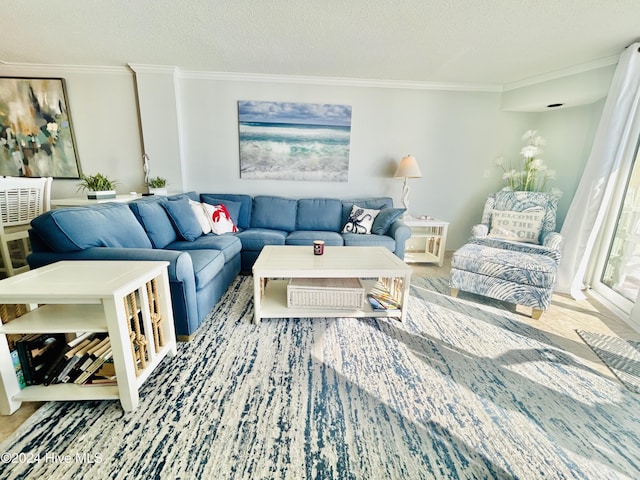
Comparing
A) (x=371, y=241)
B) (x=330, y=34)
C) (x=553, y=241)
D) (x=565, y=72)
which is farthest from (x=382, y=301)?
(x=565, y=72)

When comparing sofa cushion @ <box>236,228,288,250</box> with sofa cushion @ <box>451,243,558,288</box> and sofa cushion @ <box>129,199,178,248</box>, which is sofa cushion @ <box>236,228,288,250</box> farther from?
sofa cushion @ <box>451,243,558,288</box>

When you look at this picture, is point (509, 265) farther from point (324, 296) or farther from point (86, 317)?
point (86, 317)

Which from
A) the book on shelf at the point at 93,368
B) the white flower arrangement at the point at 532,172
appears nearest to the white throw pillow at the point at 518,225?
the white flower arrangement at the point at 532,172

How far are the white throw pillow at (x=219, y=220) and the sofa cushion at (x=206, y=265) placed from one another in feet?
2.36

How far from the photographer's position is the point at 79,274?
4.29 ft

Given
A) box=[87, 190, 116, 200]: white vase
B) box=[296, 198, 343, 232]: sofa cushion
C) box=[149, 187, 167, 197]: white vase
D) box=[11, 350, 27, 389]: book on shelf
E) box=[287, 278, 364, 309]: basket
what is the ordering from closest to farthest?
box=[11, 350, 27, 389]: book on shelf → box=[287, 278, 364, 309]: basket → box=[87, 190, 116, 200]: white vase → box=[149, 187, 167, 197]: white vase → box=[296, 198, 343, 232]: sofa cushion

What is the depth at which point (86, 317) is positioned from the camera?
49.2 inches

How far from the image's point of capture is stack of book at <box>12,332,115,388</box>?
1257mm

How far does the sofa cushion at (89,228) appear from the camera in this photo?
4.98 ft

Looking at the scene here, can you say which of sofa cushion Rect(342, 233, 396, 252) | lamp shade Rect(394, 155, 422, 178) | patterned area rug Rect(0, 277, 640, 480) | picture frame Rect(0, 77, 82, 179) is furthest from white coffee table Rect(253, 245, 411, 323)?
picture frame Rect(0, 77, 82, 179)

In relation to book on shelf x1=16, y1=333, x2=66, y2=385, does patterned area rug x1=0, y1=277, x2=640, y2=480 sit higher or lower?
lower

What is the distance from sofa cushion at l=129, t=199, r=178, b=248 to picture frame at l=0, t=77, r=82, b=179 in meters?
2.00

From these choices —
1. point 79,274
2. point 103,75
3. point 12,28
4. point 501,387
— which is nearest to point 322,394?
point 501,387

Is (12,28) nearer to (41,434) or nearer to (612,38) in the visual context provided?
(41,434)
